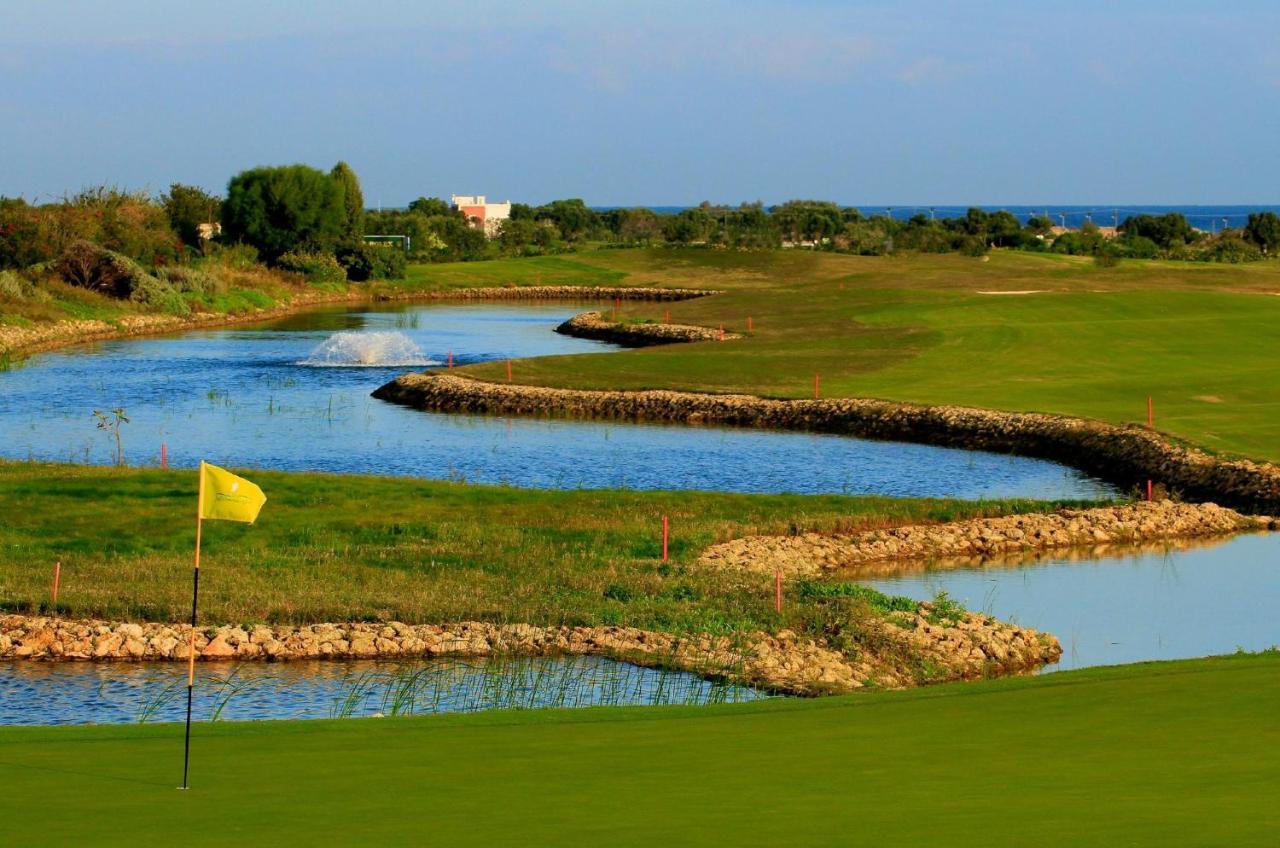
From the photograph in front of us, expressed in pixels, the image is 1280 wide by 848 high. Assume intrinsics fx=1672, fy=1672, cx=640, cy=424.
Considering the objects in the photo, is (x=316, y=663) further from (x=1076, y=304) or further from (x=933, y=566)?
(x=1076, y=304)

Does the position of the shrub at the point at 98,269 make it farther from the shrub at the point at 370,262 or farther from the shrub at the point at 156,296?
the shrub at the point at 370,262

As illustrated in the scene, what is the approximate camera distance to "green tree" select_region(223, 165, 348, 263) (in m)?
129

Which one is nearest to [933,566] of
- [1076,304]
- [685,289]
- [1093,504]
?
[1093,504]

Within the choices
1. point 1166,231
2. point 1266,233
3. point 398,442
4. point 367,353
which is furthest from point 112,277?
point 1266,233

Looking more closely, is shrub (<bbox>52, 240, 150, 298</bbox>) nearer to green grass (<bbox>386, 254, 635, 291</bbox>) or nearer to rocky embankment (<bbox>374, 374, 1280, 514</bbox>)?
green grass (<bbox>386, 254, 635, 291</bbox>)

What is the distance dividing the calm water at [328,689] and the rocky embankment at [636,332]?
176ft

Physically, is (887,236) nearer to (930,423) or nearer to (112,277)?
(112,277)

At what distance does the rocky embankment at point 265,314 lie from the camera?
8181 centimetres

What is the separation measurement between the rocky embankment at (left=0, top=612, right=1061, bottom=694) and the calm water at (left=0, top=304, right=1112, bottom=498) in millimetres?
16080

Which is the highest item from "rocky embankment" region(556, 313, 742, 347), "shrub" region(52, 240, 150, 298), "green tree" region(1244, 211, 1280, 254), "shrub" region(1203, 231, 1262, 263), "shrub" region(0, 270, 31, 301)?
"green tree" region(1244, 211, 1280, 254)

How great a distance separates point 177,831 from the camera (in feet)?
34.6

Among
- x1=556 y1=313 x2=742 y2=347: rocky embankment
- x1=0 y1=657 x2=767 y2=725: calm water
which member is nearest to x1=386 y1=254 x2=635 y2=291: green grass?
x1=556 y1=313 x2=742 y2=347: rocky embankment

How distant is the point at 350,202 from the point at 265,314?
34798mm

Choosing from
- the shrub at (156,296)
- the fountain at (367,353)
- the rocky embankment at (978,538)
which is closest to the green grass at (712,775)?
the rocky embankment at (978,538)
